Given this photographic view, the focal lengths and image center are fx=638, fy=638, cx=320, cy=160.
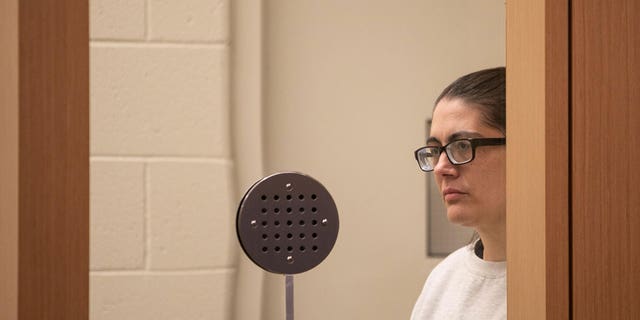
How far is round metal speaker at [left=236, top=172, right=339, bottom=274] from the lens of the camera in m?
0.62

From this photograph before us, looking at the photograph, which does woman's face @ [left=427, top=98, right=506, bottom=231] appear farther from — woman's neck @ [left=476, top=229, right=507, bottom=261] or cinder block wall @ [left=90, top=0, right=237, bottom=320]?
cinder block wall @ [left=90, top=0, right=237, bottom=320]

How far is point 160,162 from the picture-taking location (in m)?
1.07

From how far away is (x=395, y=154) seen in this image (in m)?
1.32

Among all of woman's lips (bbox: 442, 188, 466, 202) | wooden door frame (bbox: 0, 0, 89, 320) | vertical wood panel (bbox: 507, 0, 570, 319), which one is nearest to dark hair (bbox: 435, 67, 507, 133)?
woman's lips (bbox: 442, 188, 466, 202)

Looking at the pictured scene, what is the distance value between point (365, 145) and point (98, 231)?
54 centimetres

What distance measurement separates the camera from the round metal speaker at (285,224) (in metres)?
0.62

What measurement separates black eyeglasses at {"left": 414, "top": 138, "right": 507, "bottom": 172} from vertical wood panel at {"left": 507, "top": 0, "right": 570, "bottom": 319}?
0.41 m

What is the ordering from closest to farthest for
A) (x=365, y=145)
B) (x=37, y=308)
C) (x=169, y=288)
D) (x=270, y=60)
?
(x=37, y=308), (x=169, y=288), (x=270, y=60), (x=365, y=145)

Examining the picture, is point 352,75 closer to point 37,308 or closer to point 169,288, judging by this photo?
A: point 169,288

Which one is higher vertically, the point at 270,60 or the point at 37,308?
the point at 270,60
